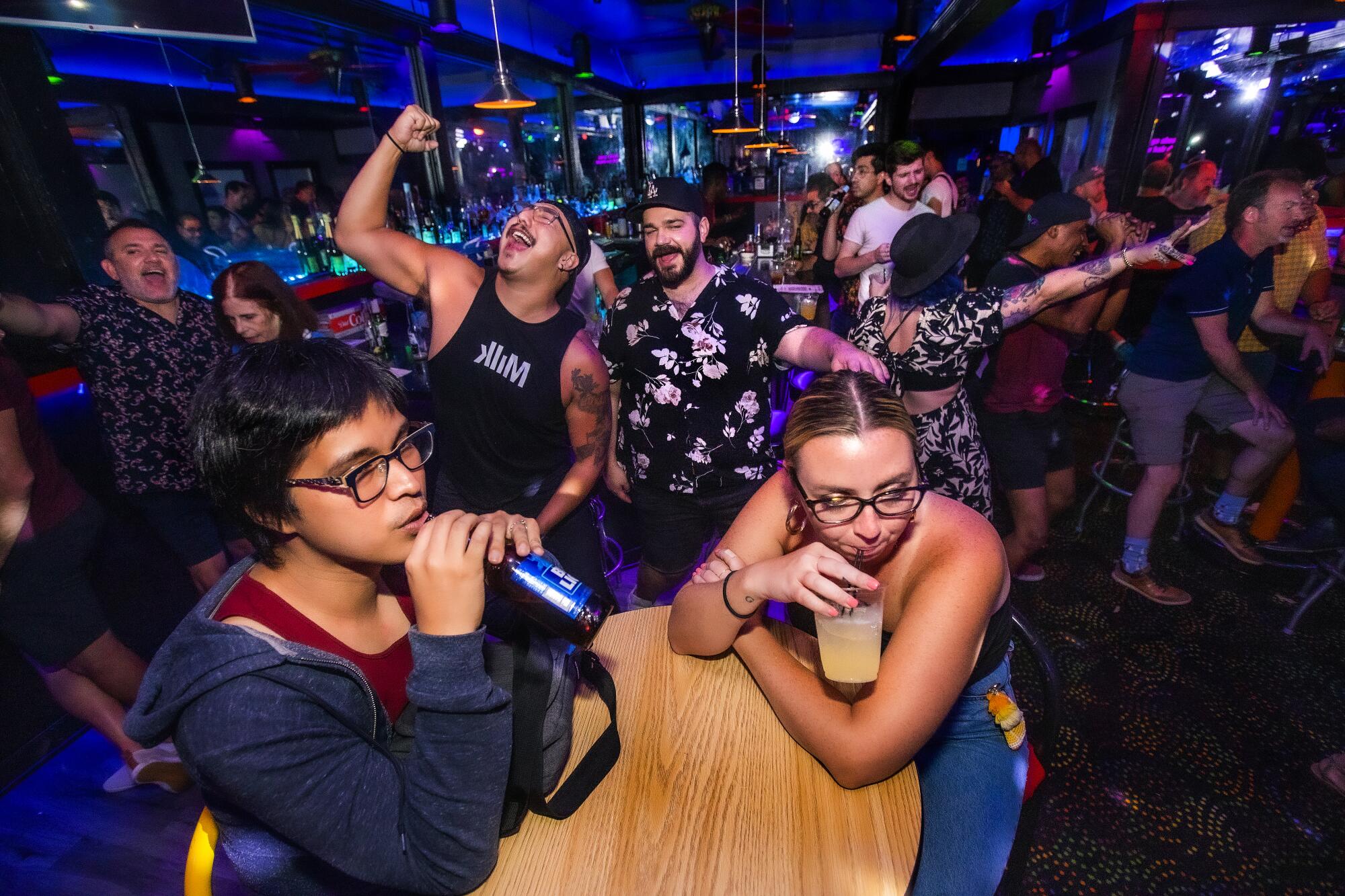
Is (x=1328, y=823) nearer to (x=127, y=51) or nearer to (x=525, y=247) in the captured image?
(x=525, y=247)

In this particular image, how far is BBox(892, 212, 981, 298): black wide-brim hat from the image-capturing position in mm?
2096

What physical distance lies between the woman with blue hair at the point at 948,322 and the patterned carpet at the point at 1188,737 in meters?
0.91

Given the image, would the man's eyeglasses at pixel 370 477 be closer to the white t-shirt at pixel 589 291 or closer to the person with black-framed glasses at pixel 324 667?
the person with black-framed glasses at pixel 324 667

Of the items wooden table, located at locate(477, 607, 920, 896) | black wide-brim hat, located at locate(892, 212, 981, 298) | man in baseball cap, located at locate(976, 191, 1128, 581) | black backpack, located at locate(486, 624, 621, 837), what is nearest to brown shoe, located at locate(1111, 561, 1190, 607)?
A: man in baseball cap, located at locate(976, 191, 1128, 581)

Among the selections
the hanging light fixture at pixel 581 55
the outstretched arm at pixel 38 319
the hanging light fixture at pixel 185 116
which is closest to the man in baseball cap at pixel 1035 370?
the outstretched arm at pixel 38 319

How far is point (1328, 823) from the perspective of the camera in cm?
206

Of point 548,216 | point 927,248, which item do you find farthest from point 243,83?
point 927,248

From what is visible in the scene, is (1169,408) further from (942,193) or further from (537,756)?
(537,756)

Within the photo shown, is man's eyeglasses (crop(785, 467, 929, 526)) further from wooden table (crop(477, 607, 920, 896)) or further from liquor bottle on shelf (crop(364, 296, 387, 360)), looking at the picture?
liquor bottle on shelf (crop(364, 296, 387, 360))

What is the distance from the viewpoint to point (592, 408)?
2.22 m

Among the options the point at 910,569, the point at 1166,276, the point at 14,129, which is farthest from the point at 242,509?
the point at 1166,276

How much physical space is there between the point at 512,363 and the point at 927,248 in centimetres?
155

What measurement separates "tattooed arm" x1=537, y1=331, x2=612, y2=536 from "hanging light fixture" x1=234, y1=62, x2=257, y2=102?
15.2 ft

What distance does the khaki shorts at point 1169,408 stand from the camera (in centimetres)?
290
